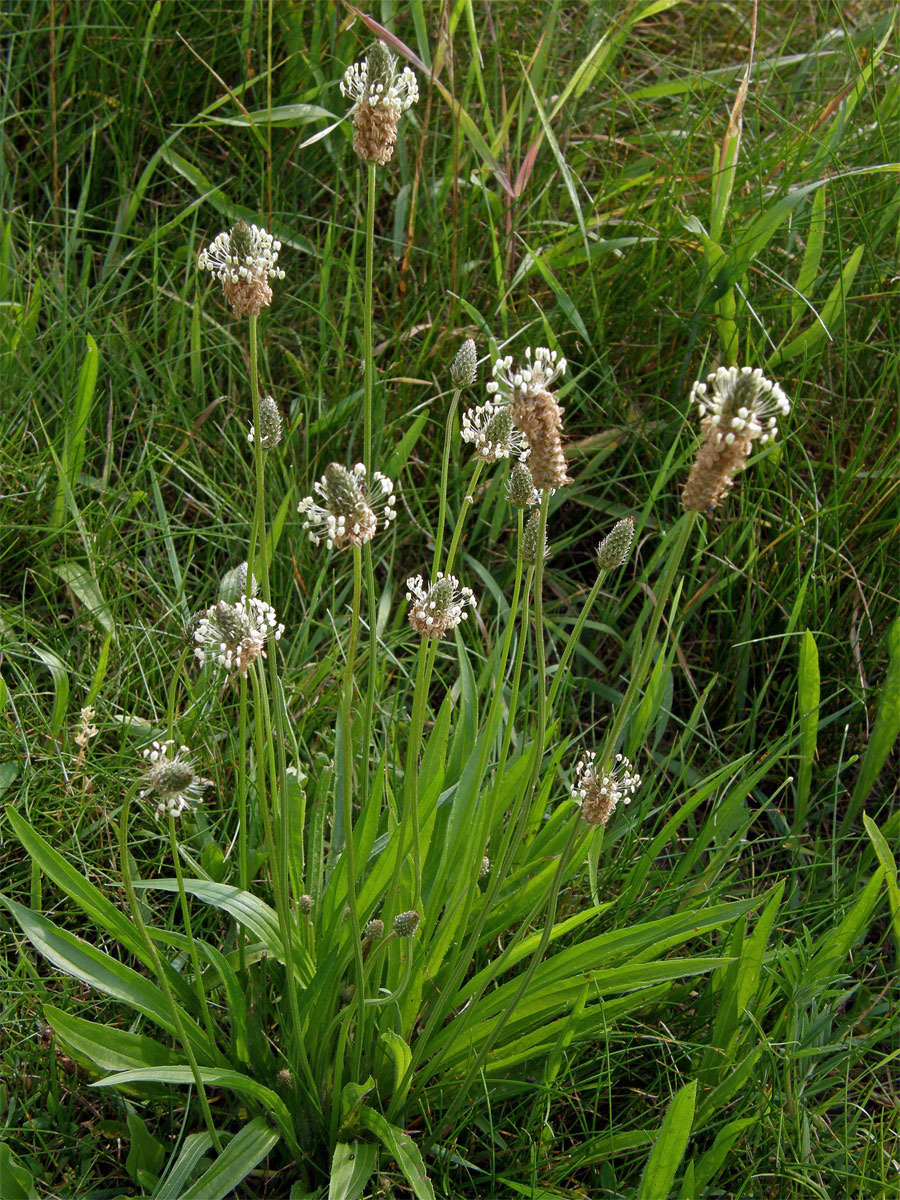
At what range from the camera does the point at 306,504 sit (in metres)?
1.35

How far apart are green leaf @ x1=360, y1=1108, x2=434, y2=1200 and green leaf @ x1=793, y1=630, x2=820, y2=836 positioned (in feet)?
3.88

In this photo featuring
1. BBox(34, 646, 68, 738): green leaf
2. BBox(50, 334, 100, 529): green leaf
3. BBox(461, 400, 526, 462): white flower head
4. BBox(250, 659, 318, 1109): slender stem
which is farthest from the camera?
BBox(50, 334, 100, 529): green leaf

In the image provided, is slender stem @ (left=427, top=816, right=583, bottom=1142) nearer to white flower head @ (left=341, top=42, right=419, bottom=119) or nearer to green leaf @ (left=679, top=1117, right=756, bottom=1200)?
green leaf @ (left=679, top=1117, right=756, bottom=1200)

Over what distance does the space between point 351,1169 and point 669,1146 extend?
1.54 feet

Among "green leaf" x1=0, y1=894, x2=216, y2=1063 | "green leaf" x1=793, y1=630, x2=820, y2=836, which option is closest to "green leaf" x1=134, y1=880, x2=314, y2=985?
"green leaf" x1=0, y1=894, x2=216, y2=1063

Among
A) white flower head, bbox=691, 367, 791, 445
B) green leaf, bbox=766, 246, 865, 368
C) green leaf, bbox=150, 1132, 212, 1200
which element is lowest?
green leaf, bbox=150, 1132, 212, 1200

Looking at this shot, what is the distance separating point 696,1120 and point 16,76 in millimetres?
3159

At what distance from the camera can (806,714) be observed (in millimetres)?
2416

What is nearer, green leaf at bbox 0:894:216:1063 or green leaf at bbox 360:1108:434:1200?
green leaf at bbox 360:1108:434:1200

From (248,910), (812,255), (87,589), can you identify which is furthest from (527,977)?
(812,255)

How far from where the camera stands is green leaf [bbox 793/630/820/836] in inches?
94.2

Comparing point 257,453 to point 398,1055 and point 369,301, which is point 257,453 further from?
point 398,1055

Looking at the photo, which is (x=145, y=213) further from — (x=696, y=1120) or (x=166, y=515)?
(x=696, y=1120)

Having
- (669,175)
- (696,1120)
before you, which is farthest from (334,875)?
(669,175)
